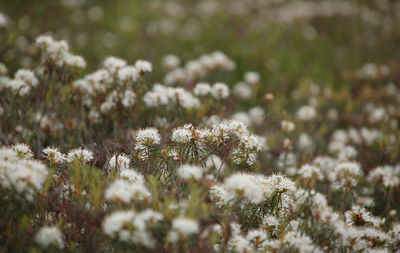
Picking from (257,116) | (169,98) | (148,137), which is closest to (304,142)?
(257,116)

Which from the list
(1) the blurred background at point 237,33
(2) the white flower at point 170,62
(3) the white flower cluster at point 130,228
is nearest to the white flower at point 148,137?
(3) the white flower cluster at point 130,228

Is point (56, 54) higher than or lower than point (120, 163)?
higher

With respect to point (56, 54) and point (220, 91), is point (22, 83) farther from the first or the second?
point (220, 91)

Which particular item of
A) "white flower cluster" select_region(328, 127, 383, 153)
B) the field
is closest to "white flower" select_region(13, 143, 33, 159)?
the field

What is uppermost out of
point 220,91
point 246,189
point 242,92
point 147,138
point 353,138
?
point 242,92

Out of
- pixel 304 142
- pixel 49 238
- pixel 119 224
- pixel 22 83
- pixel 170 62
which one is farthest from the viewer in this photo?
pixel 170 62

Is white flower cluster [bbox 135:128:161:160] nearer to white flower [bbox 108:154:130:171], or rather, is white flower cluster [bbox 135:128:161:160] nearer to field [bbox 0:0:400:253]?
field [bbox 0:0:400:253]
